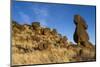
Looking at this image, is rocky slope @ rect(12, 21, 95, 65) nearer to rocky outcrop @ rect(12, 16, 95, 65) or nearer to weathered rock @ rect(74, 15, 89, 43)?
rocky outcrop @ rect(12, 16, 95, 65)

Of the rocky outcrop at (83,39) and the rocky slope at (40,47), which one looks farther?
the rocky outcrop at (83,39)

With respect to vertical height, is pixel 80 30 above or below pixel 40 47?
above

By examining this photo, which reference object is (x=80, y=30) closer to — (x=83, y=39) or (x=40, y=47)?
(x=83, y=39)

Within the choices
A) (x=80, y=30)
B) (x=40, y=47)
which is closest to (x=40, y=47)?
(x=40, y=47)

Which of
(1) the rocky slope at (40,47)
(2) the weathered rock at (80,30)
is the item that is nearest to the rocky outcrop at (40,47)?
(1) the rocky slope at (40,47)

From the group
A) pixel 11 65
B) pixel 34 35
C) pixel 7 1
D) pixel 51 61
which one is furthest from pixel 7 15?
pixel 51 61

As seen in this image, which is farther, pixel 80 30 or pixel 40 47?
pixel 80 30

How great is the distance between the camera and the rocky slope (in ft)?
9.00

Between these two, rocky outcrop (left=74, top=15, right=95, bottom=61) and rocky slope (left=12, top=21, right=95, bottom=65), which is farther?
rocky outcrop (left=74, top=15, right=95, bottom=61)

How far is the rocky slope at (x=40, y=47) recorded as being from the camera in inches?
108

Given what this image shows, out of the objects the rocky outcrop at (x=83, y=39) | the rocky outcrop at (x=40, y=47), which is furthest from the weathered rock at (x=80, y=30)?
the rocky outcrop at (x=40, y=47)

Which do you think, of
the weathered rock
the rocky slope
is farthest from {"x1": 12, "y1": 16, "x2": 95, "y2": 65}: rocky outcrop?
the weathered rock

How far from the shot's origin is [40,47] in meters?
2.86

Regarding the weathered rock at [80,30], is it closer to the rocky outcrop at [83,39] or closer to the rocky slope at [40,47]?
the rocky outcrop at [83,39]
